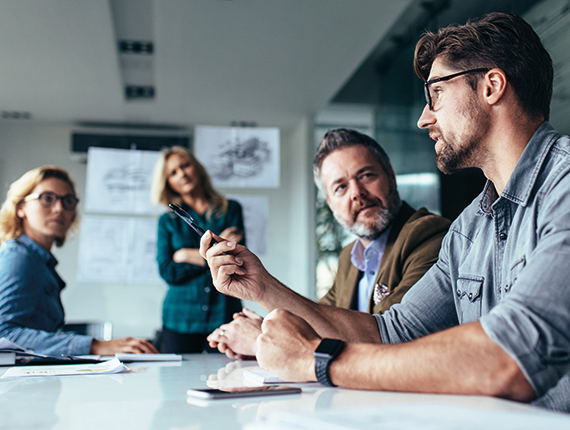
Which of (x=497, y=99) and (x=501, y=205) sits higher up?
(x=497, y=99)

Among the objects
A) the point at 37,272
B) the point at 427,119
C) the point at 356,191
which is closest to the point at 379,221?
the point at 356,191

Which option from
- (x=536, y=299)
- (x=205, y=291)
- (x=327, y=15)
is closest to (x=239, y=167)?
(x=205, y=291)

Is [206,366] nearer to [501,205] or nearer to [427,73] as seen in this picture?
[501,205]

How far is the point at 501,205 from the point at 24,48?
2806 millimetres

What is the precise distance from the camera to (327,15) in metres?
2.76

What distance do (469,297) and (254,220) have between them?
219 centimetres

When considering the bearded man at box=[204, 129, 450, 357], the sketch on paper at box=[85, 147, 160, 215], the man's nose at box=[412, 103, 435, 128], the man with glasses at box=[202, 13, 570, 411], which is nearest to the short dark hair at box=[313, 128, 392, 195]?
the bearded man at box=[204, 129, 450, 357]

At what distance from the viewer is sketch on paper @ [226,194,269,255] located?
126 inches

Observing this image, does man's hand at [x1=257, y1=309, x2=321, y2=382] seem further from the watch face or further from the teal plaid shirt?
the teal plaid shirt

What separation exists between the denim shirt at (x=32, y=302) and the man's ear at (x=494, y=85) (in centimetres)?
151

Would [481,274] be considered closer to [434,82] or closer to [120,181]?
[434,82]

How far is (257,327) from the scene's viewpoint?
1.49 m

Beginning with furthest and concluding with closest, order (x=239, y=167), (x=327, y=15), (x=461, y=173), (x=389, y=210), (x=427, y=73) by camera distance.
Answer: (x=239, y=167)
(x=327, y=15)
(x=461, y=173)
(x=389, y=210)
(x=427, y=73)

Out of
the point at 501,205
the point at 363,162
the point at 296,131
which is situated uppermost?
the point at 296,131
